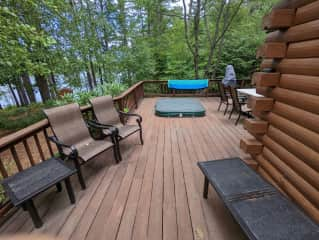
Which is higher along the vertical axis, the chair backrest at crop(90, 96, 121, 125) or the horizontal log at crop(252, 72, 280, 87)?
the horizontal log at crop(252, 72, 280, 87)

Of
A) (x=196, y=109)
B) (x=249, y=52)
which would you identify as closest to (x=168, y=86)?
(x=196, y=109)

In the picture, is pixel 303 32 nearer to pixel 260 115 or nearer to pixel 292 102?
pixel 292 102

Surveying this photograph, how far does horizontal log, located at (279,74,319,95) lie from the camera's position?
1.22m

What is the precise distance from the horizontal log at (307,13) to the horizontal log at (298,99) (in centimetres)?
58

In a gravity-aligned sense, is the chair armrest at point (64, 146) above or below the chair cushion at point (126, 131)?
above

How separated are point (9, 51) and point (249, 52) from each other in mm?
9922

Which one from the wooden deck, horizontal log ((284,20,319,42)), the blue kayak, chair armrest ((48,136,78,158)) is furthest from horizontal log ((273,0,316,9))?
the blue kayak

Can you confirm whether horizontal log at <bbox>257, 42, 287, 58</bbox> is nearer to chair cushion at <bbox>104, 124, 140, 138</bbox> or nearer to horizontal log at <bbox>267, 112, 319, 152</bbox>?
horizontal log at <bbox>267, 112, 319, 152</bbox>

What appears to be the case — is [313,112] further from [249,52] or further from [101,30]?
[101,30]

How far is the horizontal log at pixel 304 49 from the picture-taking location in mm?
1219

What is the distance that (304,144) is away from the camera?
1.34 metres

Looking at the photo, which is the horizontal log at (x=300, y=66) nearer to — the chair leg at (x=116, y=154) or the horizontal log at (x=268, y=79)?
the horizontal log at (x=268, y=79)

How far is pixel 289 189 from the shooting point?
1534mm

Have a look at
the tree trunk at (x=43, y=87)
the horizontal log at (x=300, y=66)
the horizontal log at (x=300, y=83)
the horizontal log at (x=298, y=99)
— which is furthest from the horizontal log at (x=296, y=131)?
the tree trunk at (x=43, y=87)
